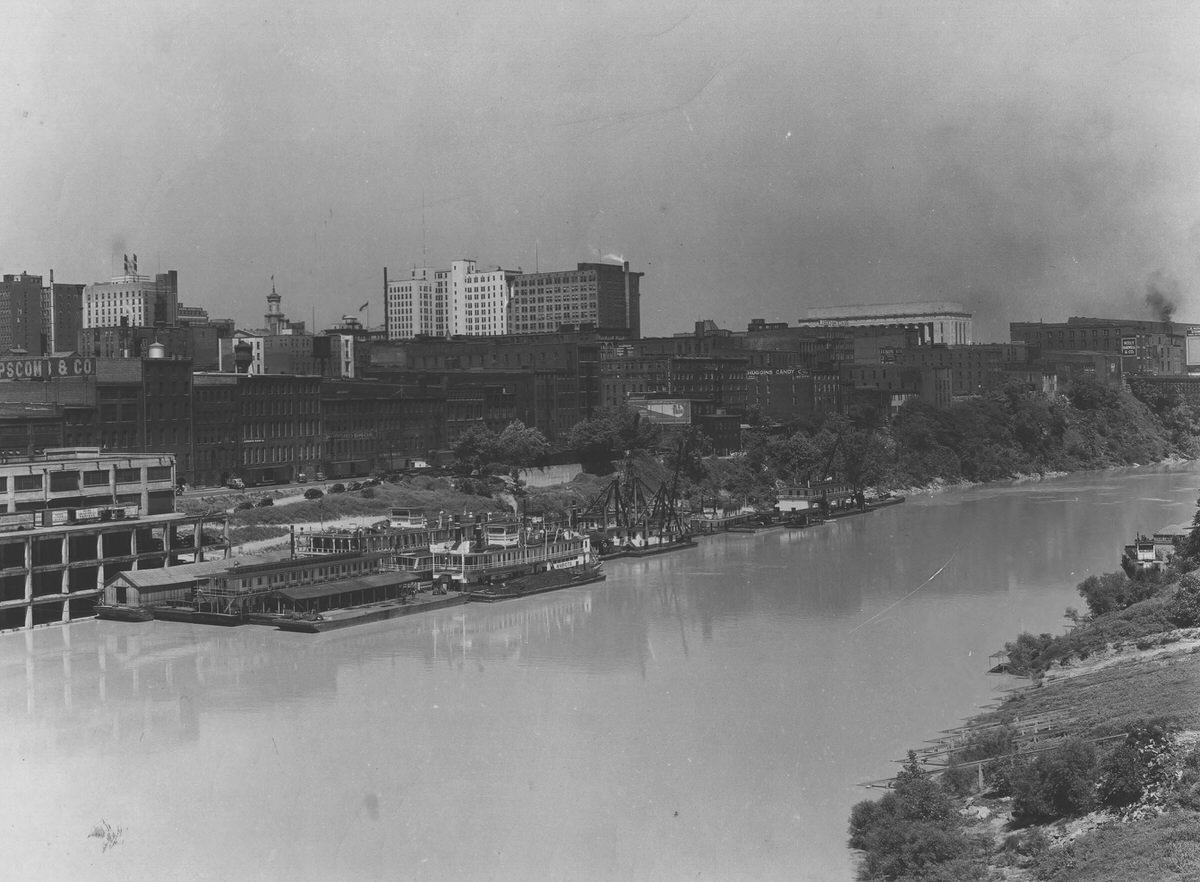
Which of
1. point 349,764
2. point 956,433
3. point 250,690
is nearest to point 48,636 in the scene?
point 250,690

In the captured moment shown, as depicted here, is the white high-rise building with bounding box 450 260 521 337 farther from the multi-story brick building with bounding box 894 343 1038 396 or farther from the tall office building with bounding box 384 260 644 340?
the multi-story brick building with bounding box 894 343 1038 396

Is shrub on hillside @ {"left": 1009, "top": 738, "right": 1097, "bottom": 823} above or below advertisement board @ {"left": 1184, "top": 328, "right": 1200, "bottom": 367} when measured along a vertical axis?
below

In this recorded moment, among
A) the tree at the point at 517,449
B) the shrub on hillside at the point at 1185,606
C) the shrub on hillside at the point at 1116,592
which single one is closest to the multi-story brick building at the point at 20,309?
the tree at the point at 517,449

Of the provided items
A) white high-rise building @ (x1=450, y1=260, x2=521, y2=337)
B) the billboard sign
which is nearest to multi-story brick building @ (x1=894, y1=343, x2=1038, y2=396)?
white high-rise building @ (x1=450, y1=260, x2=521, y2=337)

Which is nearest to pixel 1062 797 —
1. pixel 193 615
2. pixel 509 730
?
pixel 509 730

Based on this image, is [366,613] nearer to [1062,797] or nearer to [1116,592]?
[1116,592]

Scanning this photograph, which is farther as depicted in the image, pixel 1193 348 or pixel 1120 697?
pixel 1193 348

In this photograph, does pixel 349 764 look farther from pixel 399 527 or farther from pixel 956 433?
pixel 956 433
